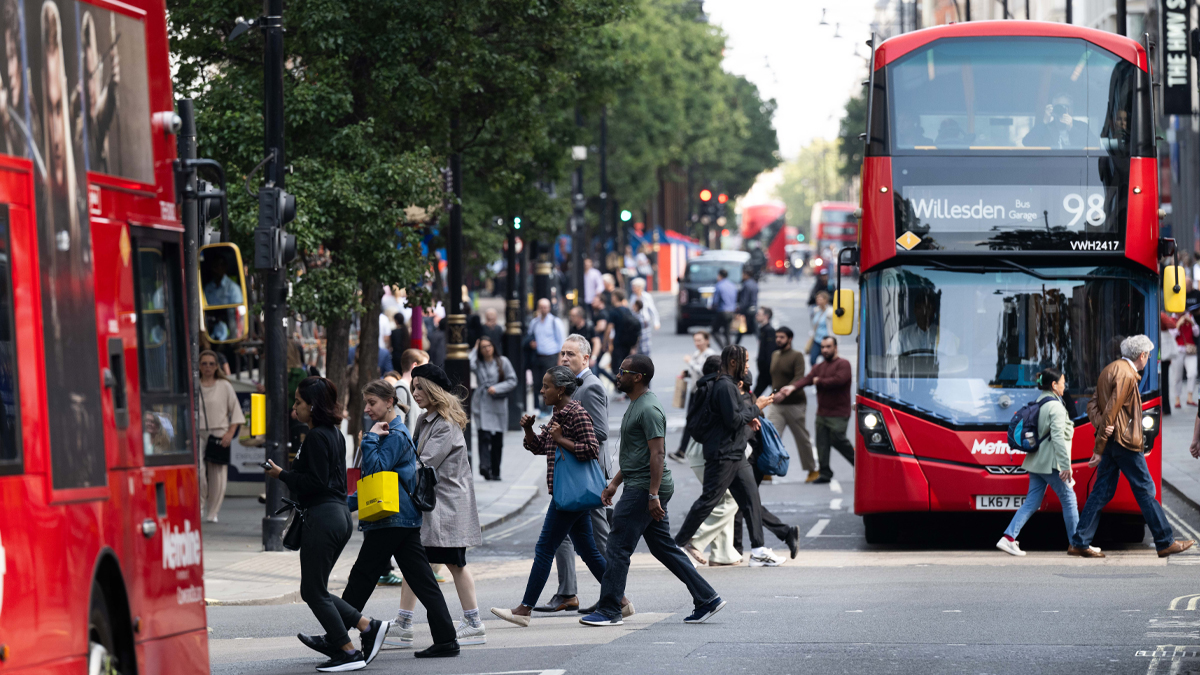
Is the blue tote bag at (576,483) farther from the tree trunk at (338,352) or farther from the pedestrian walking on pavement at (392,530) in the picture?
the tree trunk at (338,352)

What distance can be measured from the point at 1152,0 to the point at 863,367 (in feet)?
124

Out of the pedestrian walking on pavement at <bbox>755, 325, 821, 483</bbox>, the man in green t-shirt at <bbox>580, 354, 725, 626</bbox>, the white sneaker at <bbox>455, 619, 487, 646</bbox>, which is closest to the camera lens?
the white sneaker at <bbox>455, 619, 487, 646</bbox>

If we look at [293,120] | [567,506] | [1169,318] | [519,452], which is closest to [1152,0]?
[1169,318]

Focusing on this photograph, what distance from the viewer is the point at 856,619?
10.2m

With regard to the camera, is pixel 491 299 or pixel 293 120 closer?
pixel 293 120

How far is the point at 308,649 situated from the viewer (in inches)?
395

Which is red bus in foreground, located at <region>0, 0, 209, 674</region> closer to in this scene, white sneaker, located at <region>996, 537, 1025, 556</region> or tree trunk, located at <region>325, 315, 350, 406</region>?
white sneaker, located at <region>996, 537, 1025, 556</region>

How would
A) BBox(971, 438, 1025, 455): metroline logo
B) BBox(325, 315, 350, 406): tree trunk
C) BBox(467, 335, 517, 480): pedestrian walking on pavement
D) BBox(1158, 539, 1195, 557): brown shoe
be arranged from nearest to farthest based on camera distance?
BBox(1158, 539, 1195, 557): brown shoe
BBox(971, 438, 1025, 455): metroline logo
BBox(325, 315, 350, 406): tree trunk
BBox(467, 335, 517, 480): pedestrian walking on pavement

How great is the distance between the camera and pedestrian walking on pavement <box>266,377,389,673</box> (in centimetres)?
892

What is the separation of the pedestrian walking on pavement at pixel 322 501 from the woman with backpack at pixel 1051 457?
607 cm

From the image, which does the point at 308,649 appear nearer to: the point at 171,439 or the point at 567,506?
the point at 567,506

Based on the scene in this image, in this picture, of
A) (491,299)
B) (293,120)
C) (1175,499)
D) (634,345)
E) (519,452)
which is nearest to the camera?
(293,120)

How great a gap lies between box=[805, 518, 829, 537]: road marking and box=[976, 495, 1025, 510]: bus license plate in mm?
2065

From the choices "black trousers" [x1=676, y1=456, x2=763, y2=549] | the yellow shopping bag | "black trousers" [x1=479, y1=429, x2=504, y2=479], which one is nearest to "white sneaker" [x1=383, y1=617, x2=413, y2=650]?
the yellow shopping bag
